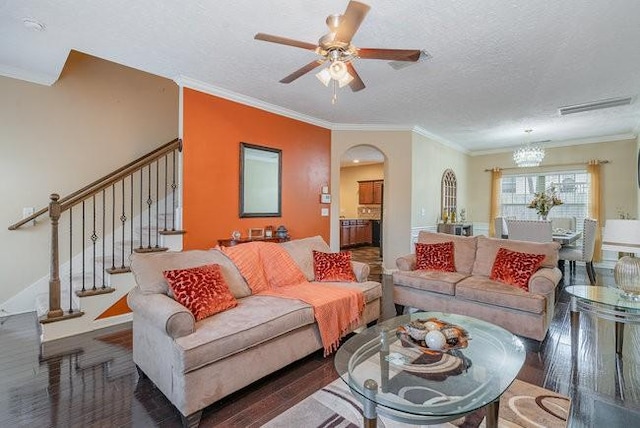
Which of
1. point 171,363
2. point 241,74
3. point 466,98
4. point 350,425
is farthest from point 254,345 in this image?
point 466,98

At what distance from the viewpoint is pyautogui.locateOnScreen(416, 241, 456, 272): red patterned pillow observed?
3.71 metres

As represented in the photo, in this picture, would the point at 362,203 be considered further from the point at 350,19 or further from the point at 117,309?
the point at 350,19

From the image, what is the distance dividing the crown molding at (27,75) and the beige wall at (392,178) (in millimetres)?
3967

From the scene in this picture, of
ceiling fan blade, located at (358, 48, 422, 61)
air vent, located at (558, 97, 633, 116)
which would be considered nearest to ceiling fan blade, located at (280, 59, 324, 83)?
ceiling fan blade, located at (358, 48, 422, 61)

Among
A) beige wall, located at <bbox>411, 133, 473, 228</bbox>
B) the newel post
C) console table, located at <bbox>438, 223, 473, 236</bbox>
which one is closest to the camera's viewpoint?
the newel post

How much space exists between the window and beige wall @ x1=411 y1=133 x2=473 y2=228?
5.01ft

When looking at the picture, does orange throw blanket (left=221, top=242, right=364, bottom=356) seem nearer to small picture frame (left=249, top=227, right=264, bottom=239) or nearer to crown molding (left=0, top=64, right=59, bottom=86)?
small picture frame (left=249, top=227, right=264, bottom=239)

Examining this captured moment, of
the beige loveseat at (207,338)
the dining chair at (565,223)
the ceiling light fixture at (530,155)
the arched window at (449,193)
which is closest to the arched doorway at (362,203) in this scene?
the arched window at (449,193)

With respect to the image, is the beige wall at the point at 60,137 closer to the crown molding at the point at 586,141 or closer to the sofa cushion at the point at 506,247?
the sofa cushion at the point at 506,247

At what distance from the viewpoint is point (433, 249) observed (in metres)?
3.79

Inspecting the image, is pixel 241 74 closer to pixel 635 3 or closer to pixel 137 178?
pixel 137 178

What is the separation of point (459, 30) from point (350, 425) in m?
3.05

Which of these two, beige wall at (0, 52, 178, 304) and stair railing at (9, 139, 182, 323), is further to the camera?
beige wall at (0, 52, 178, 304)

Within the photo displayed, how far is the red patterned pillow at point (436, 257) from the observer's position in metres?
3.71
